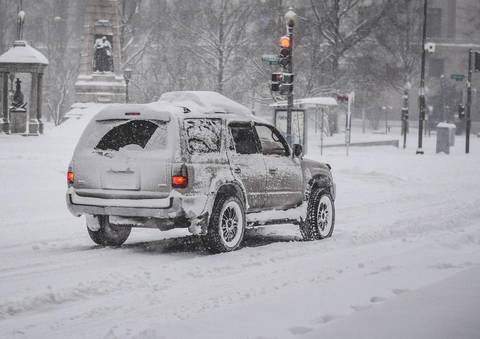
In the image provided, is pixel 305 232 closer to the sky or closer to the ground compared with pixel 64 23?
closer to the ground

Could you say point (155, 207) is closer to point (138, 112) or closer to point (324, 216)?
point (138, 112)

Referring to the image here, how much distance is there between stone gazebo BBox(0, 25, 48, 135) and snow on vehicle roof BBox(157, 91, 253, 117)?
888 inches

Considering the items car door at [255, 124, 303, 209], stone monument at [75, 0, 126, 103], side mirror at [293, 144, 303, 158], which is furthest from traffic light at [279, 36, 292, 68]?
stone monument at [75, 0, 126, 103]

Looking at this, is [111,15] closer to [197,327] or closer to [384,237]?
[384,237]

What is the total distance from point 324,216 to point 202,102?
2.48 meters

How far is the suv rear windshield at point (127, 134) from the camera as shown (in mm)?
10766

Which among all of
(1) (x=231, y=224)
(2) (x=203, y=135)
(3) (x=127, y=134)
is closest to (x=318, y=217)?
(1) (x=231, y=224)

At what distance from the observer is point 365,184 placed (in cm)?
2348

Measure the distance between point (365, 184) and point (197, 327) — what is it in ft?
55.6

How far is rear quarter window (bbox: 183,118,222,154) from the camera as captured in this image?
10875 mm

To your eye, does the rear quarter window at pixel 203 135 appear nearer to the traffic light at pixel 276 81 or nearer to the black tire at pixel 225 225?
the black tire at pixel 225 225

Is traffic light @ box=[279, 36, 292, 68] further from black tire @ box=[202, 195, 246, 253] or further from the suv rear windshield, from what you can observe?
the suv rear windshield

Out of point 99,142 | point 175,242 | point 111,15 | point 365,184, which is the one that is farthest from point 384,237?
point 111,15

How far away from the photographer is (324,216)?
13062mm
